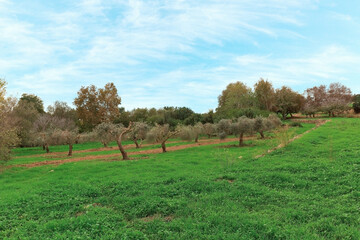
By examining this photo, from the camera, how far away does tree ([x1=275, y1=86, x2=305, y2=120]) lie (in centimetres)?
7356

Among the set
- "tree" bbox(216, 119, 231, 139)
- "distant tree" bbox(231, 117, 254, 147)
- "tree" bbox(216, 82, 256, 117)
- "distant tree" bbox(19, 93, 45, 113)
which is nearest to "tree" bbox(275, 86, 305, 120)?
"tree" bbox(216, 82, 256, 117)

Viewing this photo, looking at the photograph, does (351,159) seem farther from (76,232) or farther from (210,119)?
(210,119)

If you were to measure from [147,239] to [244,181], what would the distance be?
6486 mm

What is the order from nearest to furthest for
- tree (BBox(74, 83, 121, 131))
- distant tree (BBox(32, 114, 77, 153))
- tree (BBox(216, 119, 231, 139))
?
tree (BBox(216, 119, 231, 139))
distant tree (BBox(32, 114, 77, 153))
tree (BBox(74, 83, 121, 131))

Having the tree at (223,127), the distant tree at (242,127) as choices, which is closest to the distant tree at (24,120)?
the tree at (223,127)

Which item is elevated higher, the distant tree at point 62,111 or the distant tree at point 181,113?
the distant tree at point 62,111

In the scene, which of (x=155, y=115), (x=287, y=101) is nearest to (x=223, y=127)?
(x=155, y=115)

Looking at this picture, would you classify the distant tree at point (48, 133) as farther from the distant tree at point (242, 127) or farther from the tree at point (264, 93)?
the tree at point (264, 93)

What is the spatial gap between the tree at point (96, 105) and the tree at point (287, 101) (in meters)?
50.1

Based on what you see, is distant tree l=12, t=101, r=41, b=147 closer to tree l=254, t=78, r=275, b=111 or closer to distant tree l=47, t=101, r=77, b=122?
distant tree l=47, t=101, r=77, b=122

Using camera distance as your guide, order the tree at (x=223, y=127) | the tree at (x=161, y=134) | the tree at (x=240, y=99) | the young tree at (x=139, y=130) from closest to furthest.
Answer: the tree at (x=161, y=134) → the tree at (x=223, y=127) → the young tree at (x=139, y=130) → the tree at (x=240, y=99)

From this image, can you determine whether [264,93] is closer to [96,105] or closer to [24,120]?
[96,105]

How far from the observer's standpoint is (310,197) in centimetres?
921

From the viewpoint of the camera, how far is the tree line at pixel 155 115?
121 feet
